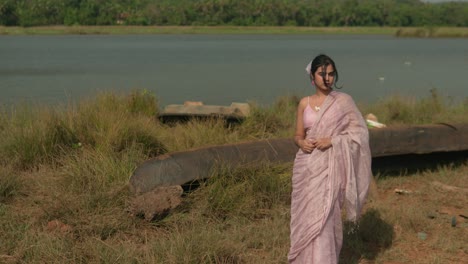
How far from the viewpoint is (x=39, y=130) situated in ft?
20.9

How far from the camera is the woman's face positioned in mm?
3801

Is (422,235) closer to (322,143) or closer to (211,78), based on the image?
(322,143)

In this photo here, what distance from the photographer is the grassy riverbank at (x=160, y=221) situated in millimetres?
4203

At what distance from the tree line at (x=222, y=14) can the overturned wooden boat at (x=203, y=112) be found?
68.7 metres

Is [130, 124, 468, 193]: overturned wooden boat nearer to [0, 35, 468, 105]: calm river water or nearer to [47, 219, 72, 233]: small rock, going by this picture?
[47, 219, 72, 233]: small rock

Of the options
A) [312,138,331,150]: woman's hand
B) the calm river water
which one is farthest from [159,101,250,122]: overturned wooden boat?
[312,138,331,150]: woman's hand

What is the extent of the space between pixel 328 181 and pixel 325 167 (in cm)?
8

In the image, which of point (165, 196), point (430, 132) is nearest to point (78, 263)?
point (165, 196)

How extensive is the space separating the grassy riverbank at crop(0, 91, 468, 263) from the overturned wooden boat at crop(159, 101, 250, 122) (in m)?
0.46

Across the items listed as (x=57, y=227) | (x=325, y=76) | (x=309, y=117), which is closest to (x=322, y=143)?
(x=309, y=117)

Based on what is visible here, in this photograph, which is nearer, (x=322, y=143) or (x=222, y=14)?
(x=322, y=143)

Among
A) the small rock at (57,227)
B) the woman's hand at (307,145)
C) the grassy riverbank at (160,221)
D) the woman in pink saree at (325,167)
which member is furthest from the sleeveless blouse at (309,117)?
the small rock at (57,227)

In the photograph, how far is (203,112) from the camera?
7.70 metres

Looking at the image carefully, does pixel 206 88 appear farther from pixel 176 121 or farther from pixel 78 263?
pixel 78 263
